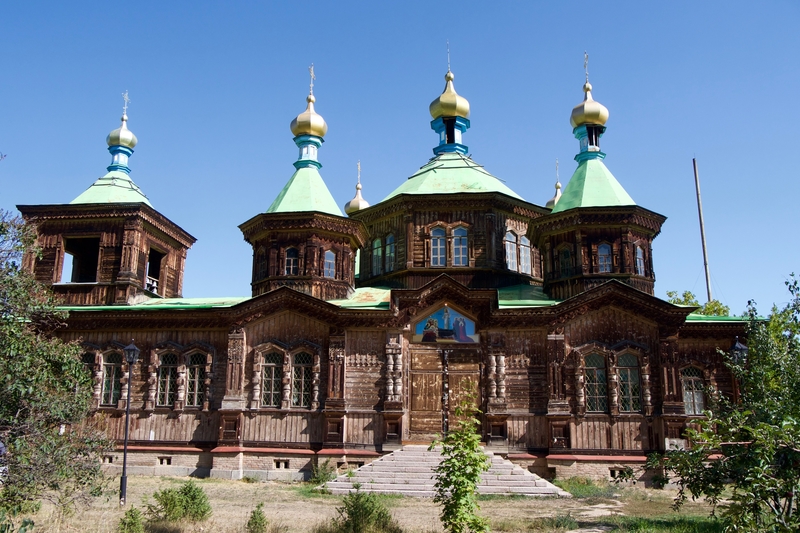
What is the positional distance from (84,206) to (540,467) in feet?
52.9

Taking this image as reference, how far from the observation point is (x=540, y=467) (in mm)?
19234

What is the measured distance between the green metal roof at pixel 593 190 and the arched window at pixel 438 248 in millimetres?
3676

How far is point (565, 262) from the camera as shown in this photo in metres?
22.3

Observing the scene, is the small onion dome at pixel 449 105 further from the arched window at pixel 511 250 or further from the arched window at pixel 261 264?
the arched window at pixel 261 264

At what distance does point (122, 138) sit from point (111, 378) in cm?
947

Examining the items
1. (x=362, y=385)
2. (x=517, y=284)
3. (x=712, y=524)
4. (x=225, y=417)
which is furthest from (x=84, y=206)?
(x=712, y=524)

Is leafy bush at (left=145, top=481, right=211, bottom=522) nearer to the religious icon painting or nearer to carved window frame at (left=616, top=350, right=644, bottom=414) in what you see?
the religious icon painting

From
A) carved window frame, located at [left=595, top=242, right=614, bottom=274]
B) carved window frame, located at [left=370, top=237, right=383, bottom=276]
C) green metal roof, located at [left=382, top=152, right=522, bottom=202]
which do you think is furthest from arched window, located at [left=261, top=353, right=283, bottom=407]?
carved window frame, located at [left=595, top=242, right=614, bottom=274]

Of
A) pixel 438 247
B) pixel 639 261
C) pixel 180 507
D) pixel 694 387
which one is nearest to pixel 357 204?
pixel 438 247

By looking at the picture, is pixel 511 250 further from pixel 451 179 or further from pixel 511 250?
pixel 451 179

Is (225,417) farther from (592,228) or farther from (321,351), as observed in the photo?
(592,228)

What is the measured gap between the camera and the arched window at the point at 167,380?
21.0 metres

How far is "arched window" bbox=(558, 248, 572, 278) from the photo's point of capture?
22.1 metres

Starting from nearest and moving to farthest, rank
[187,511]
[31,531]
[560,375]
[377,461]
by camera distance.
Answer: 1. [31,531]
2. [187,511]
3. [377,461]
4. [560,375]
